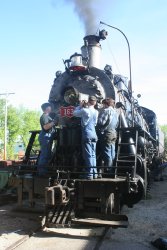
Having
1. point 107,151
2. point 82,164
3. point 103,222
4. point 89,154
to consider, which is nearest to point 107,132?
point 107,151

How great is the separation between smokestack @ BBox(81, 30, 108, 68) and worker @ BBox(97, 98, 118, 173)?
218cm

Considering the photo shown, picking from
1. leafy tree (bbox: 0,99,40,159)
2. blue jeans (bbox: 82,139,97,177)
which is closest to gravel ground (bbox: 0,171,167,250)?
blue jeans (bbox: 82,139,97,177)

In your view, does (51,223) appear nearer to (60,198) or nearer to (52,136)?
(60,198)

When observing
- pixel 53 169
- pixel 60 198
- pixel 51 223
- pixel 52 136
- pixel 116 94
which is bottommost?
pixel 51 223

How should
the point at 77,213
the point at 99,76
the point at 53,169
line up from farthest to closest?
the point at 99,76 < the point at 53,169 < the point at 77,213

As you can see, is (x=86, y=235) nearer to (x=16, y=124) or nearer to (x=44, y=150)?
(x=44, y=150)

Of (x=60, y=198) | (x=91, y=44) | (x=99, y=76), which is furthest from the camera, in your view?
(x=91, y=44)

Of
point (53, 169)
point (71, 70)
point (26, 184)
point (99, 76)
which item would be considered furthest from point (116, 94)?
point (26, 184)

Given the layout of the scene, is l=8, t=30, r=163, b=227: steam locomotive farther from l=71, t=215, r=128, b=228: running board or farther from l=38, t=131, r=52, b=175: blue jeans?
l=38, t=131, r=52, b=175: blue jeans

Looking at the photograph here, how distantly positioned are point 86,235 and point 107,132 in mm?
2297

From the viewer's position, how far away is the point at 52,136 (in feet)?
25.1

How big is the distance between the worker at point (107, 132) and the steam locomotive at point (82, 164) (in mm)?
183

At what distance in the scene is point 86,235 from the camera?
18.8 feet

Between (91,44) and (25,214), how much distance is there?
17.2 ft
